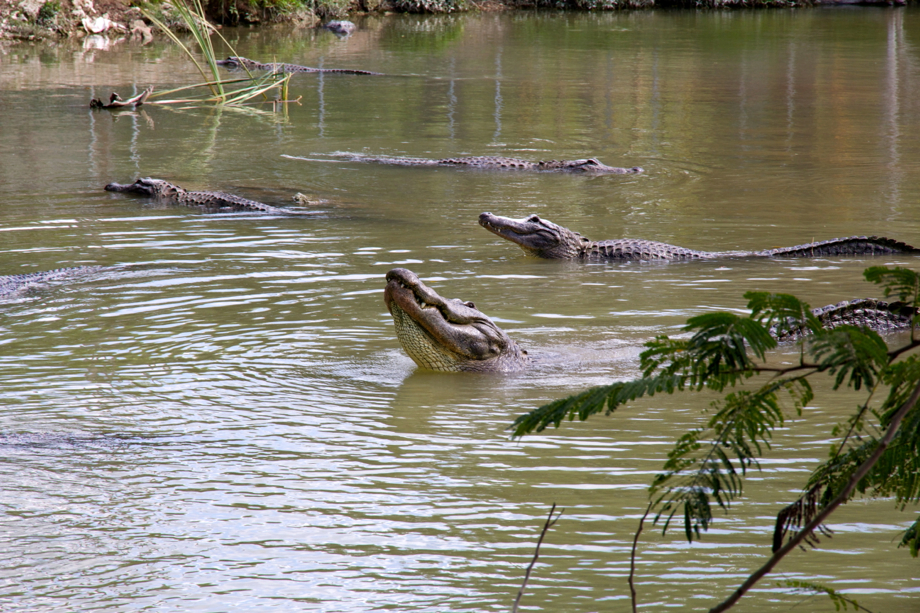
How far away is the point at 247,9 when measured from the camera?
34.8m

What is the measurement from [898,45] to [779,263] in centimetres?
2259

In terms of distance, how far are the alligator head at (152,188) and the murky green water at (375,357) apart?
494mm

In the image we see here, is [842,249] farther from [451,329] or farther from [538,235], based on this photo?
[451,329]

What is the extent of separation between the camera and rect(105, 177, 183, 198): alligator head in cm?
1075

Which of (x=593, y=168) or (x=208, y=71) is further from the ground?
(x=208, y=71)

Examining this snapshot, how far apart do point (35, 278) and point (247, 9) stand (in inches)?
1189

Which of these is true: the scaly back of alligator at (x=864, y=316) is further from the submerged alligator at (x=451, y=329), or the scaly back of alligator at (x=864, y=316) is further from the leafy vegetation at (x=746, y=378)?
the leafy vegetation at (x=746, y=378)

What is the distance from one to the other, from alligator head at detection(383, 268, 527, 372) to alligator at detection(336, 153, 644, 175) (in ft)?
23.4

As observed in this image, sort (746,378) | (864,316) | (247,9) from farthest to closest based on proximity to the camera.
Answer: (247,9), (864,316), (746,378)

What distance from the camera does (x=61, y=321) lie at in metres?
6.40

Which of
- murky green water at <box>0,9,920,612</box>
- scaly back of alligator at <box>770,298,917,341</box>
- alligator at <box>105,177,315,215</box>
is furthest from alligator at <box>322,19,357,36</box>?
scaly back of alligator at <box>770,298,917,341</box>

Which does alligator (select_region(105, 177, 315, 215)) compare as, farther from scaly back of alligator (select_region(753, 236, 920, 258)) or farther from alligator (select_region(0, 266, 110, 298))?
scaly back of alligator (select_region(753, 236, 920, 258))

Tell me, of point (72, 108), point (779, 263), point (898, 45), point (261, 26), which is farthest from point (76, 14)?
point (779, 263)

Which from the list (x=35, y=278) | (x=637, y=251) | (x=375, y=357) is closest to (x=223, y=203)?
(x=35, y=278)
